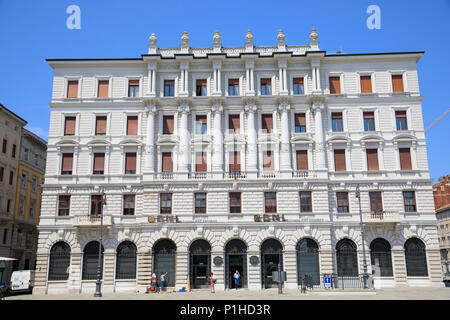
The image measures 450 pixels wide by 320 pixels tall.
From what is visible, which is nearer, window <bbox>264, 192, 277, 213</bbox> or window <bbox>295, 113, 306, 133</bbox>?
window <bbox>264, 192, 277, 213</bbox>

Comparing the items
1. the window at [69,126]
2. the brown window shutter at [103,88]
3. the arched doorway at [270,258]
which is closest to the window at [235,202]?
the arched doorway at [270,258]

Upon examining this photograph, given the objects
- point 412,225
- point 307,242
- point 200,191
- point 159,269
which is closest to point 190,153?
point 200,191

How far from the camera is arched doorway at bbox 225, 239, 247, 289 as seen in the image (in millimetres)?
36656

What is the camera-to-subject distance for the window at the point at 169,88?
Result: 41188mm

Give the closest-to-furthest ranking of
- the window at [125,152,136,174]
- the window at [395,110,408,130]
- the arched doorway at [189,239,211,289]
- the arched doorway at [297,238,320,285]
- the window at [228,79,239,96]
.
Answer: the arched doorway at [297,238,320,285]
the arched doorway at [189,239,211,289]
the window at [125,152,136,174]
the window at [395,110,408,130]
the window at [228,79,239,96]

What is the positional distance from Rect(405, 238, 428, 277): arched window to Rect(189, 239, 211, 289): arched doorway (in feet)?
59.9

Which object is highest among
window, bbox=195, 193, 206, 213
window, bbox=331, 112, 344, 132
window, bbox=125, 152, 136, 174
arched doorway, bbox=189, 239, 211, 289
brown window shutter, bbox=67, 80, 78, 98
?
brown window shutter, bbox=67, 80, 78, 98

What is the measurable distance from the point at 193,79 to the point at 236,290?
21.0 m

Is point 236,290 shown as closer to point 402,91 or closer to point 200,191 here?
point 200,191

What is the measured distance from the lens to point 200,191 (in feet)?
124

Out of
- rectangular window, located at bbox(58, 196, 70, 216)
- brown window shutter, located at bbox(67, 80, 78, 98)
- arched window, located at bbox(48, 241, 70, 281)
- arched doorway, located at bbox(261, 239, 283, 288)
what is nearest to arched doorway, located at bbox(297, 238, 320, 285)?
arched doorway, located at bbox(261, 239, 283, 288)

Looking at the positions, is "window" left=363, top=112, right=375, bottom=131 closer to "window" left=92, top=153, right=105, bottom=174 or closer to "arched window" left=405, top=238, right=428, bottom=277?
"arched window" left=405, top=238, right=428, bottom=277

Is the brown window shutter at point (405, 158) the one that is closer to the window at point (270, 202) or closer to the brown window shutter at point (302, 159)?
the brown window shutter at point (302, 159)

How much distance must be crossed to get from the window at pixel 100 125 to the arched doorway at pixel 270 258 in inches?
763
